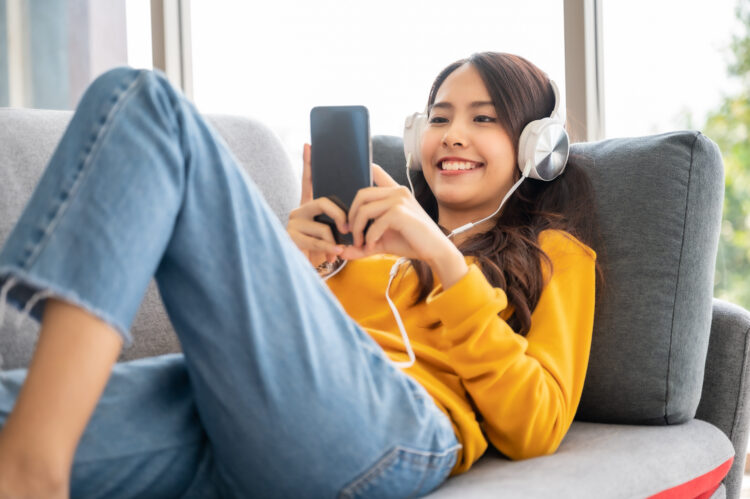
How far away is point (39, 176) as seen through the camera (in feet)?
4.11

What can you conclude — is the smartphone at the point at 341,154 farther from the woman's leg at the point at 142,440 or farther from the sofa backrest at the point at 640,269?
the sofa backrest at the point at 640,269

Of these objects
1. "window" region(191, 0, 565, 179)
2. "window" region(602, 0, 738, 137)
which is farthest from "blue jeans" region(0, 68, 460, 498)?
"window" region(602, 0, 738, 137)

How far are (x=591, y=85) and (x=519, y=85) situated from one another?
2.91 ft

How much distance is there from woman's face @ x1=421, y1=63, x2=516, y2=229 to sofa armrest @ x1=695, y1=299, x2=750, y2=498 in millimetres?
439

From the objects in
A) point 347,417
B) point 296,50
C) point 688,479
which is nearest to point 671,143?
point 688,479

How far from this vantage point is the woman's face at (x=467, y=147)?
4.40 feet

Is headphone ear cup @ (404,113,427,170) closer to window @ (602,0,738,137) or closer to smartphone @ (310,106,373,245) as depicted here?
smartphone @ (310,106,373,245)

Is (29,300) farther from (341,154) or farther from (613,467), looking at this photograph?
(613,467)

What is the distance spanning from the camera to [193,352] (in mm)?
777

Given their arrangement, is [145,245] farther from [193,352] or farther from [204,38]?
[204,38]

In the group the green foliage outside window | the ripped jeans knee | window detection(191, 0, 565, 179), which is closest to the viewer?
the ripped jeans knee

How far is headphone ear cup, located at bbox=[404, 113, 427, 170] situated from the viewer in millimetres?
1431

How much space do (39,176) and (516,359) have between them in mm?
824

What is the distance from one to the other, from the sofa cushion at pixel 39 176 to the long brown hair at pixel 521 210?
0.36 metres
